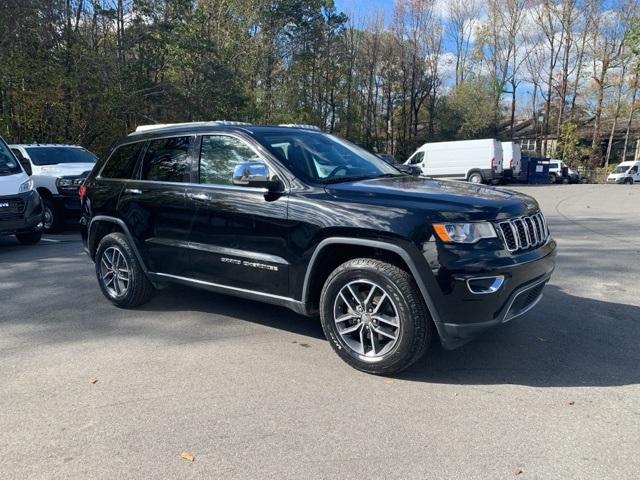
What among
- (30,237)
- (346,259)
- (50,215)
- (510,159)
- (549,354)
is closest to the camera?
(346,259)

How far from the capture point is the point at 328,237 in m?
3.88

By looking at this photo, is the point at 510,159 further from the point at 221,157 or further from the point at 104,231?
the point at 221,157

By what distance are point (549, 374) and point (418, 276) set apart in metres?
1.27

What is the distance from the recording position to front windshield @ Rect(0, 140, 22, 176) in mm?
9344

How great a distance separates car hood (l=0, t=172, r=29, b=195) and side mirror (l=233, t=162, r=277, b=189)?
6.54 m

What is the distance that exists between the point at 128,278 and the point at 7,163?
5.81 meters

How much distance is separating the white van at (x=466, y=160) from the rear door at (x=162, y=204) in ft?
81.0

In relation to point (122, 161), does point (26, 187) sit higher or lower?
lower

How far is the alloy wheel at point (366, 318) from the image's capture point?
3.76 meters

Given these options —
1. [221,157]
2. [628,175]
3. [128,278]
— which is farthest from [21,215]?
[628,175]

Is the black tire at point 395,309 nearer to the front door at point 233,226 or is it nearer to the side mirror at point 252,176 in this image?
the front door at point 233,226

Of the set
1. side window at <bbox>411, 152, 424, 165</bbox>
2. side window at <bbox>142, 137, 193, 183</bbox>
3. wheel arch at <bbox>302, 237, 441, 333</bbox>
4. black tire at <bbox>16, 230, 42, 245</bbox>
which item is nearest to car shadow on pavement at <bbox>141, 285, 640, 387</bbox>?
Result: wheel arch at <bbox>302, 237, 441, 333</bbox>

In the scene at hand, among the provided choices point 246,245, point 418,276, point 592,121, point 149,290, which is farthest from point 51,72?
point 592,121

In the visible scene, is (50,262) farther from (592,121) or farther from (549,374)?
(592,121)
